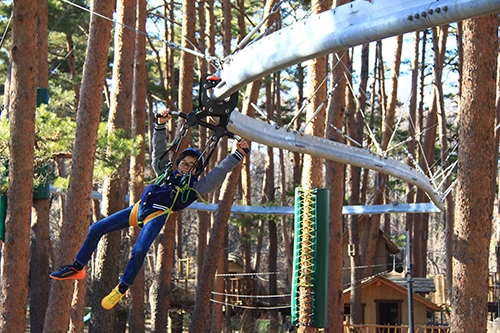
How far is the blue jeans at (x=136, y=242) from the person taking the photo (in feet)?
22.6

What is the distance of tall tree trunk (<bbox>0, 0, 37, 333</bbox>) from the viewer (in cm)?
1156

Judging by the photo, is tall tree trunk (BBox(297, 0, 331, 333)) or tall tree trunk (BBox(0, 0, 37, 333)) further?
tall tree trunk (BBox(297, 0, 331, 333))

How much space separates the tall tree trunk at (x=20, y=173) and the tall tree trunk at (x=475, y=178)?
5.92 metres

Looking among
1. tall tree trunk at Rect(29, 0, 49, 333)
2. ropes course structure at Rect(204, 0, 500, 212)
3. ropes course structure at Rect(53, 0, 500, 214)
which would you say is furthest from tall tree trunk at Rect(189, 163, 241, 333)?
ropes course structure at Rect(204, 0, 500, 212)

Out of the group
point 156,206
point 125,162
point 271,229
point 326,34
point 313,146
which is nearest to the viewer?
point 326,34

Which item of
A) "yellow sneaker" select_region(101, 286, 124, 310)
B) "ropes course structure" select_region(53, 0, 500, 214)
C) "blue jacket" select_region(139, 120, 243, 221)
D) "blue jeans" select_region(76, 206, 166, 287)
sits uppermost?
"ropes course structure" select_region(53, 0, 500, 214)

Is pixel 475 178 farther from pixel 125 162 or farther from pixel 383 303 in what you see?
pixel 383 303

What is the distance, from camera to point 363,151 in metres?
11.6

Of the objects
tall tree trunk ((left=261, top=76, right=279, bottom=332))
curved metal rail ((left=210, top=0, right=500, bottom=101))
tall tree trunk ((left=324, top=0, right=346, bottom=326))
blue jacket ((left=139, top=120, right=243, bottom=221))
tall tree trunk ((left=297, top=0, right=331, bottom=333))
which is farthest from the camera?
tall tree trunk ((left=261, top=76, right=279, bottom=332))

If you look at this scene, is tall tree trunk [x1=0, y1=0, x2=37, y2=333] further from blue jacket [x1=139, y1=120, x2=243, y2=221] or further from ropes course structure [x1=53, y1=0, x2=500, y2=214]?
blue jacket [x1=139, y1=120, x2=243, y2=221]

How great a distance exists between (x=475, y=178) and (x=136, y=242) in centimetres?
504

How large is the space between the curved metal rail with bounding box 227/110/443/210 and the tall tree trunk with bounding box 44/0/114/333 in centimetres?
325

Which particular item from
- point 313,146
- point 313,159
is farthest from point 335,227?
point 313,146

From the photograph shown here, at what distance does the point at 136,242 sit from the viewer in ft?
22.7
